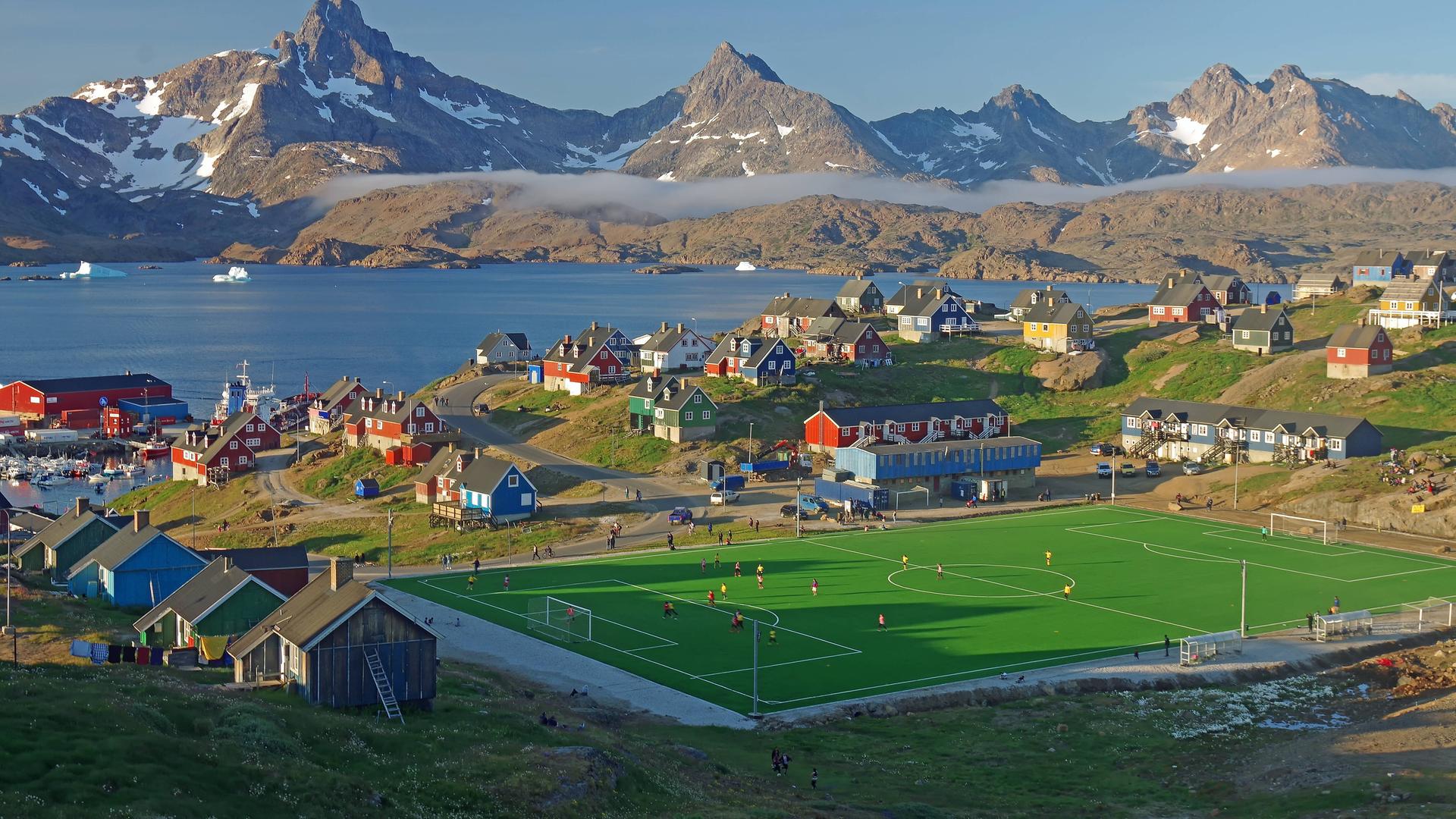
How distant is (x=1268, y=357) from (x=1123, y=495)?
114 ft

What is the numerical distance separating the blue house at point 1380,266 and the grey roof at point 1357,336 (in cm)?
4307

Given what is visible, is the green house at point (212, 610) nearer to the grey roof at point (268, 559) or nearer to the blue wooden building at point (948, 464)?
the grey roof at point (268, 559)

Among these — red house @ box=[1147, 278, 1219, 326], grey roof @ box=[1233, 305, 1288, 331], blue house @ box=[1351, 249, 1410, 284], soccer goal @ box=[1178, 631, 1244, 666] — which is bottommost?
soccer goal @ box=[1178, 631, 1244, 666]

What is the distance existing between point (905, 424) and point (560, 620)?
4110 cm

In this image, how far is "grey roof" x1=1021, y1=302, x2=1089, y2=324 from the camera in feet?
408

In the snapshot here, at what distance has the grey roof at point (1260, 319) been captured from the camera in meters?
116

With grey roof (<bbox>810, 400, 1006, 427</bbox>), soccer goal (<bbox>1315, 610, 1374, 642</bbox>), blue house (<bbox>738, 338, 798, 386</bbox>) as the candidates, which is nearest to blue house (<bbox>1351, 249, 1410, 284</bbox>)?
grey roof (<bbox>810, 400, 1006, 427</bbox>)

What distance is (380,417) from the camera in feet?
322

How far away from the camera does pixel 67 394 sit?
126m

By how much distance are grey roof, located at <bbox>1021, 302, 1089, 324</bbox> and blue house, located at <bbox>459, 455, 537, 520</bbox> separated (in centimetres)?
6027

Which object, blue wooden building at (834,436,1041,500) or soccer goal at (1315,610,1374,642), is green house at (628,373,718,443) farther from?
soccer goal at (1315,610,1374,642)

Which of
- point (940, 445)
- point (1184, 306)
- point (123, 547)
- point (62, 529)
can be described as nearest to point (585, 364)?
point (940, 445)

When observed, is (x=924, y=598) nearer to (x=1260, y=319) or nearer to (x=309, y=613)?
(x=309, y=613)

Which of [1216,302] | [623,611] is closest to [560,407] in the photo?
[623,611]
